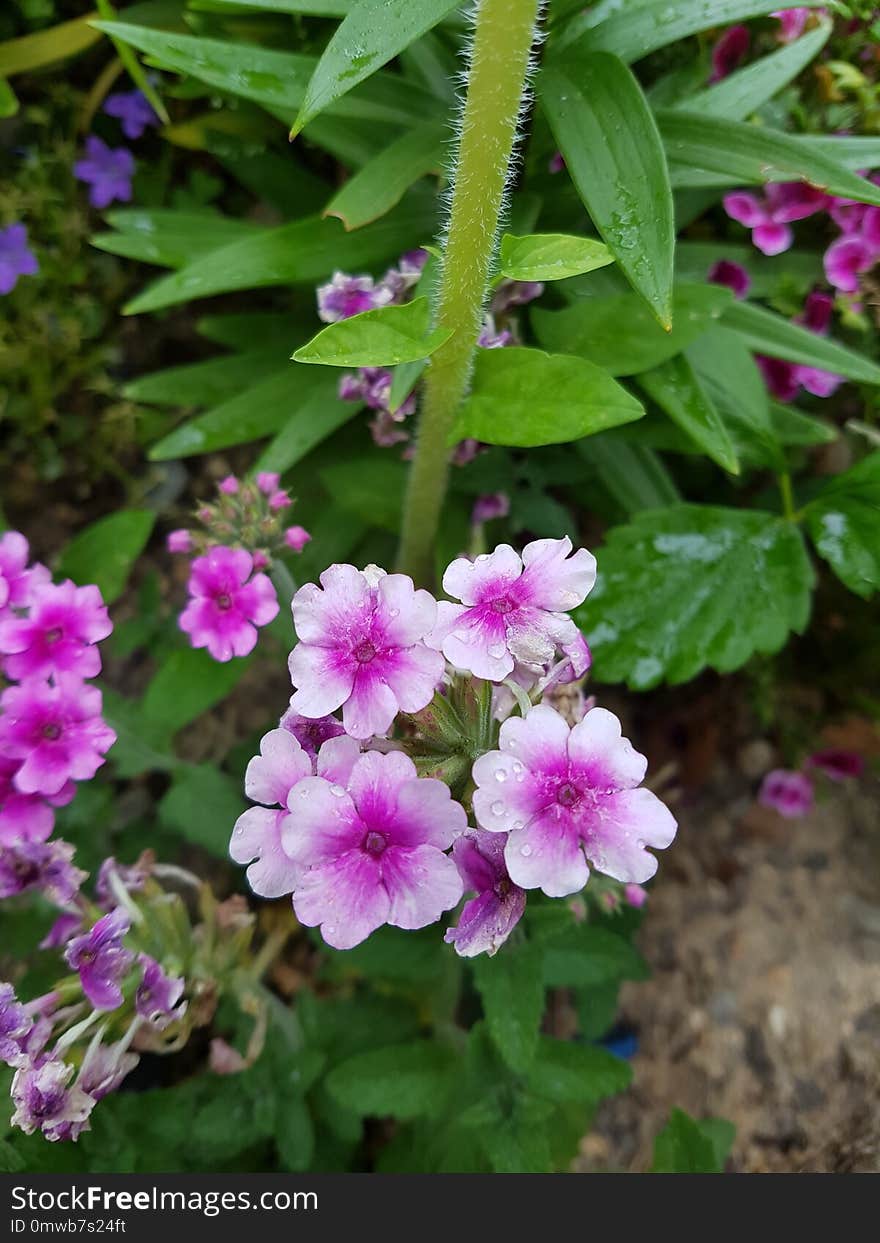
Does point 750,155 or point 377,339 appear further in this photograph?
point 750,155

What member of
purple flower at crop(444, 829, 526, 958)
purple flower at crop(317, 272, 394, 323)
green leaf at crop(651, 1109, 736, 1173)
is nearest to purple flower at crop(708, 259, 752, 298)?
purple flower at crop(317, 272, 394, 323)

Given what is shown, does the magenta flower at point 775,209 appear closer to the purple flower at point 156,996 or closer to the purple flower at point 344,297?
the purple flower at point 344,297

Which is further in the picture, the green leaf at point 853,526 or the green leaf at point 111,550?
the green leaf at point 111,550

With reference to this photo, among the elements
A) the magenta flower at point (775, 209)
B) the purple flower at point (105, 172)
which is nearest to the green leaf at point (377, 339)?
the magenta flower at point (775, 209)

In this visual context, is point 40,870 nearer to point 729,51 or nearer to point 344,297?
point 344,297

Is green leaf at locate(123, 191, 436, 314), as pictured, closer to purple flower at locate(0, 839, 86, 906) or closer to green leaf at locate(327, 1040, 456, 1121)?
purple flower at locate(0, 839, 86, 906)

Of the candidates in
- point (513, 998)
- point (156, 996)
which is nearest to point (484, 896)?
point (513, 998)
